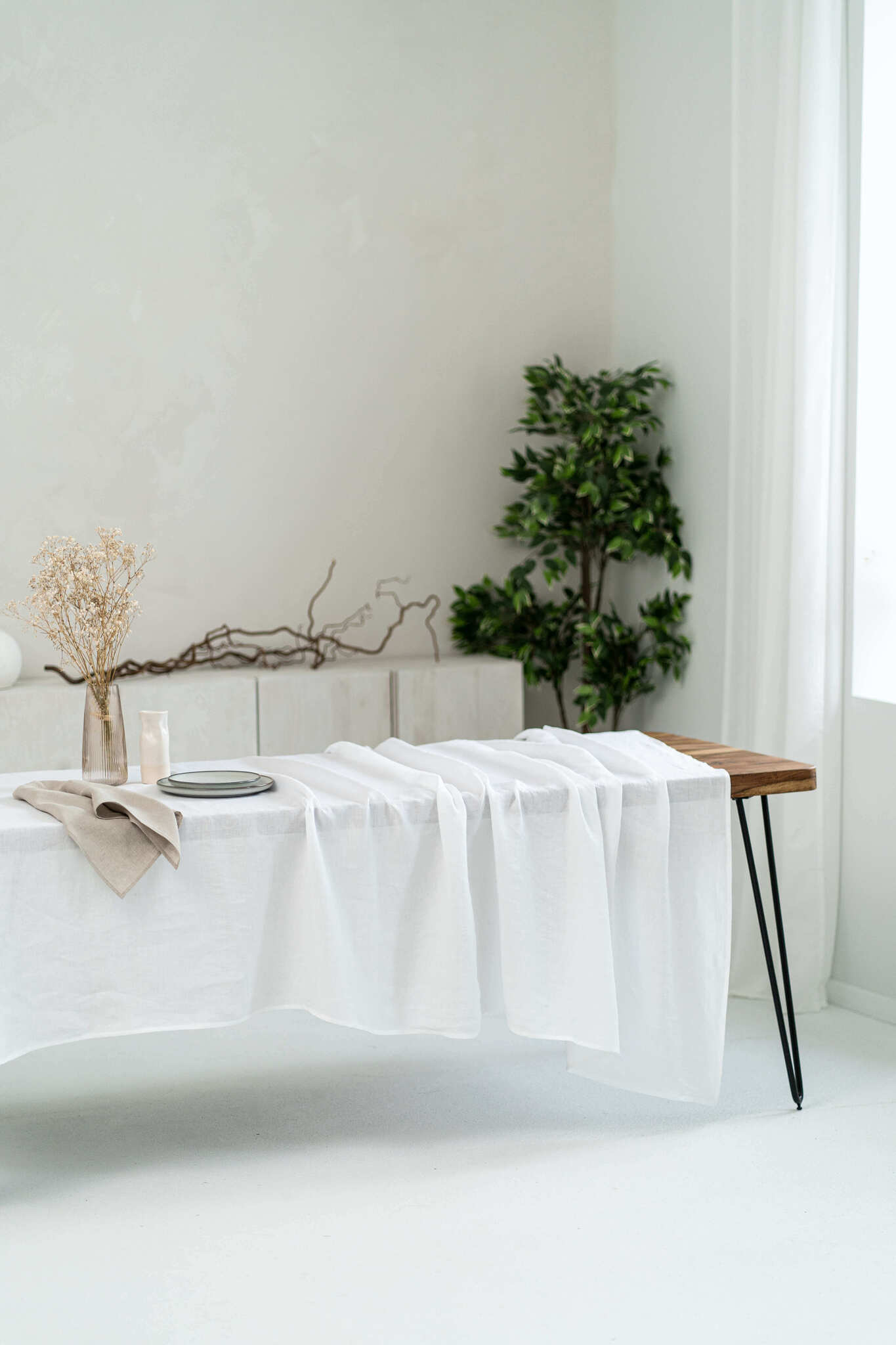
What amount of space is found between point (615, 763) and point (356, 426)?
2.10 metres

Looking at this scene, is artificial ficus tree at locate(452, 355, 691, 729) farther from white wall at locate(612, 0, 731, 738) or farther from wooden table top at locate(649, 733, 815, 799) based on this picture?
wooden table top at locate(649, 733, 815, 799)

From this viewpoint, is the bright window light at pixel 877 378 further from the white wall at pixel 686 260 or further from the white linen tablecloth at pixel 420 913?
the white linen tablecloth at pixel 420 913

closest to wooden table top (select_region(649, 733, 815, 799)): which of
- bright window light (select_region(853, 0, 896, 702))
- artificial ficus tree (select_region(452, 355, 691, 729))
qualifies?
bright window light (select_region(853, 0, 896, 702))

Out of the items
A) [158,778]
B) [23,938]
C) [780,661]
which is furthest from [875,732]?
[23,938]

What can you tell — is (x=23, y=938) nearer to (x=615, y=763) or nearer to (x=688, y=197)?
(x=615, y=763)

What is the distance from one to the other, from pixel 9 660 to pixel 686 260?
247cm

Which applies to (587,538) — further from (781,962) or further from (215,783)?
(215,783)

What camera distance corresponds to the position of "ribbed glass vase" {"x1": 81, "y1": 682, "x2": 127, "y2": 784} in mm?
2795

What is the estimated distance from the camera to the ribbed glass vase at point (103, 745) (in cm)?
279

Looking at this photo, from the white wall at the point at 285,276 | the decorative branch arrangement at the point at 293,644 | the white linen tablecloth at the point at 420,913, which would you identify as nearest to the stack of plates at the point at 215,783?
the white linen tablecloth at the point at 420,913

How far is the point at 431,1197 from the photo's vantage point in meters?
2.57

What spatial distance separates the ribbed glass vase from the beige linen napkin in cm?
22

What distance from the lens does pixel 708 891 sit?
2848mm

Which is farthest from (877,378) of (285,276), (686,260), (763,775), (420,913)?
(420,913)
